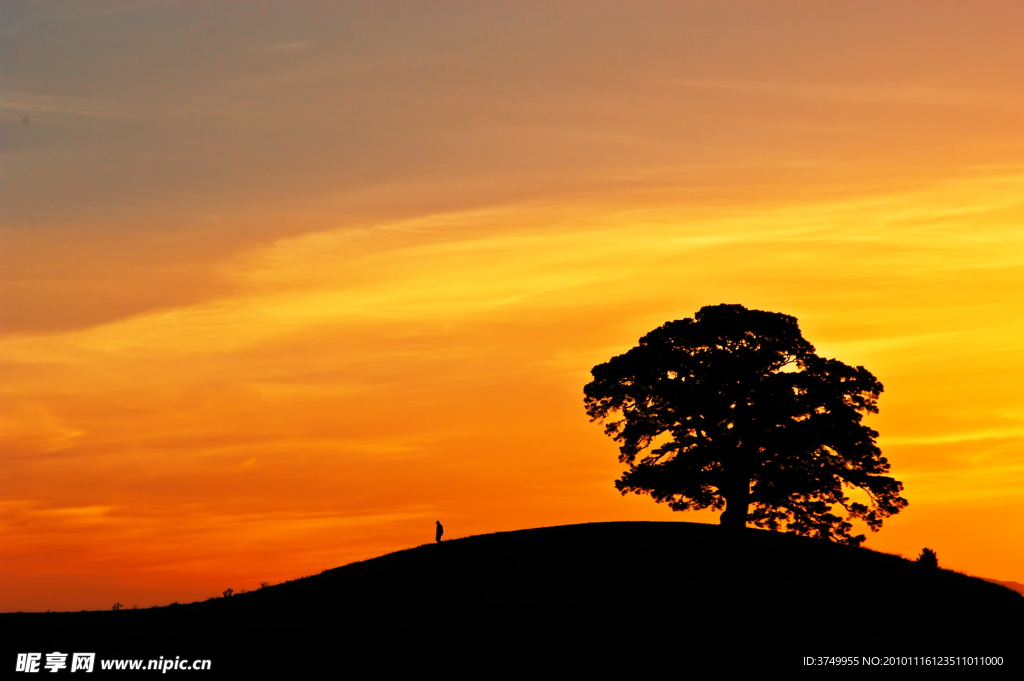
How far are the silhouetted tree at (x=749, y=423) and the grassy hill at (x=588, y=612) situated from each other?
19.3 ft

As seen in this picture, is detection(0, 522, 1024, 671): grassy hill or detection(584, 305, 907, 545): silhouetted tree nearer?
detection(0, 522, 1024, 671): grassy hill

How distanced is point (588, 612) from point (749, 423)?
71.1 ft

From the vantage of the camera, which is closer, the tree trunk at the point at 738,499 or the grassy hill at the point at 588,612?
the grassy hill at the point at 588,612

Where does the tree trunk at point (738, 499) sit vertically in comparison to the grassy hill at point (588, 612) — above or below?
above

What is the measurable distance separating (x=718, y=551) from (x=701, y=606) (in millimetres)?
7291

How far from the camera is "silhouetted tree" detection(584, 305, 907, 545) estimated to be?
233ft

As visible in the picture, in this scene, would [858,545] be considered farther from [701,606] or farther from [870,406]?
[701,606]

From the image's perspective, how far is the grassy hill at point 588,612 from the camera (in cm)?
4894

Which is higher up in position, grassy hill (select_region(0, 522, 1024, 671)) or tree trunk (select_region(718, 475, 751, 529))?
tree trunk (select_region(718, 475, 751, 529))

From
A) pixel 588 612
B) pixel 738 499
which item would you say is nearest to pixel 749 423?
pixel 738 499

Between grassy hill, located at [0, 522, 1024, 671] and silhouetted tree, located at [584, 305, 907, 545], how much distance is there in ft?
19.3

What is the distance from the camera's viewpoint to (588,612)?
53219mm

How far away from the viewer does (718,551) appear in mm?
60969

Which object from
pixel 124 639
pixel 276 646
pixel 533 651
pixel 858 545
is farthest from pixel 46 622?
pixel 858 545
